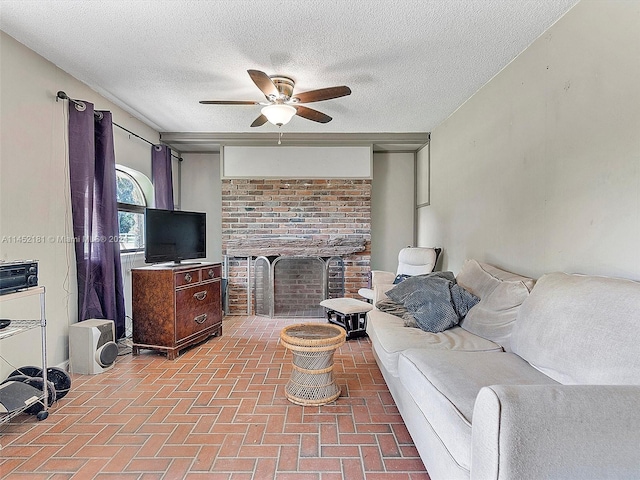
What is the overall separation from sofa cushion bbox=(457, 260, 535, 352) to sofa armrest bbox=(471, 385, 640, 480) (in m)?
0.93

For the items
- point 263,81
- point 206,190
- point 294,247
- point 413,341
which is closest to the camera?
point 413,341

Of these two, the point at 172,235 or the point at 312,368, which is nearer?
the point at 312,368

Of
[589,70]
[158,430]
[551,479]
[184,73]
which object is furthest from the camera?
[184,73]

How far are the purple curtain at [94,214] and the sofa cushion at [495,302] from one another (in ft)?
9.47

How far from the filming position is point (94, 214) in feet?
8.94

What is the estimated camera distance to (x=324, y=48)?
217 centimetres

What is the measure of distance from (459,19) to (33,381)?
3368 mm

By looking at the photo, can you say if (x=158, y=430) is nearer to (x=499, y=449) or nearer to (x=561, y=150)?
(x=499, y=449)

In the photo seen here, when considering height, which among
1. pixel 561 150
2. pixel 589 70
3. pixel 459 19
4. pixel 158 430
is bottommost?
pixel 158 430

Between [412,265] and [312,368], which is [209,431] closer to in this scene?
[312,368]

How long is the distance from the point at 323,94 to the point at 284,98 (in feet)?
1.13

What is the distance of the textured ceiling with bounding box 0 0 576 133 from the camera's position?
1.78 m

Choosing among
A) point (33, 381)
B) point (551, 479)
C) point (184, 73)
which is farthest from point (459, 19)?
point (33, 381)

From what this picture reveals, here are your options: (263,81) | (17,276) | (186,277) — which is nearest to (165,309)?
(186,277)
